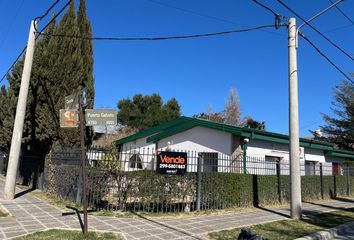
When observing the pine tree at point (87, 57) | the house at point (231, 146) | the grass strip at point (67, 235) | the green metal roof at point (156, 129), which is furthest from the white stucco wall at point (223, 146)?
the grass strip at point (67, 235)

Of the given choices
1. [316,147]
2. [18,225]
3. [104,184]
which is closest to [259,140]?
[316,147]

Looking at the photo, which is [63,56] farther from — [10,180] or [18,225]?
[18,225]

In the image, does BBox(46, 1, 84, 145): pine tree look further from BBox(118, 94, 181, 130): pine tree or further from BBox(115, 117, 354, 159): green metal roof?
BBox(118, 94, 181, 130): pine tree

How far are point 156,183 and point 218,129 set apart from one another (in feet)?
22.9

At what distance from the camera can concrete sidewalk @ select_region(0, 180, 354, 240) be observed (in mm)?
7816

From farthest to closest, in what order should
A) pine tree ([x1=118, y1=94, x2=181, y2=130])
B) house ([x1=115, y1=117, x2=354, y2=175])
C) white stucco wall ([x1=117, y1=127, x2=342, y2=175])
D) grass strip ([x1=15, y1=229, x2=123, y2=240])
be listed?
pine tree ([x1=118, y1=94, x2=181, y2=130]) < white stucco wall ([x1=117, y1=127, x2=342, y2=175]) < house ([x1=115, y1=117, x2=354, y2=175]) < grass strip ([x1=15, y1=229, x2=123, y2=240])

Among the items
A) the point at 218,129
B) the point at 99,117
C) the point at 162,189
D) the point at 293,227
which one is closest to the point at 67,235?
the point at 99,117

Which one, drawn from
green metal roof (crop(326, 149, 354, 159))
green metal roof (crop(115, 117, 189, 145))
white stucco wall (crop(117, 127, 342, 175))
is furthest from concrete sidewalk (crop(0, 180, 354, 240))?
green metal roof (crop(326, 149, 354, 159))

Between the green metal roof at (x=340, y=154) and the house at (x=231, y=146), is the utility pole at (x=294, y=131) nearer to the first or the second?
the house at (x=231, y=146)

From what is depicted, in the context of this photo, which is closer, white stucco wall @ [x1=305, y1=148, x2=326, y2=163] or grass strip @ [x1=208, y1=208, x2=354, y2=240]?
grass strip @ [x1=208, y1=208, x2=354, y2=240]

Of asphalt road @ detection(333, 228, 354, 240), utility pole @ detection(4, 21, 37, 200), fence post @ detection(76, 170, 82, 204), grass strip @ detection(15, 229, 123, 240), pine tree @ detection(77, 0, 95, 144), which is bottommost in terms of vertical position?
asphalt road @ detection(333, 228, 354, 240)

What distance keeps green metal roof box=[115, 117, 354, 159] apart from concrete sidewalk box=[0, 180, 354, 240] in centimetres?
533

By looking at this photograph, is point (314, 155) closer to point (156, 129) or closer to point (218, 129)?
point (218, 129)

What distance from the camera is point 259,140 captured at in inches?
680
